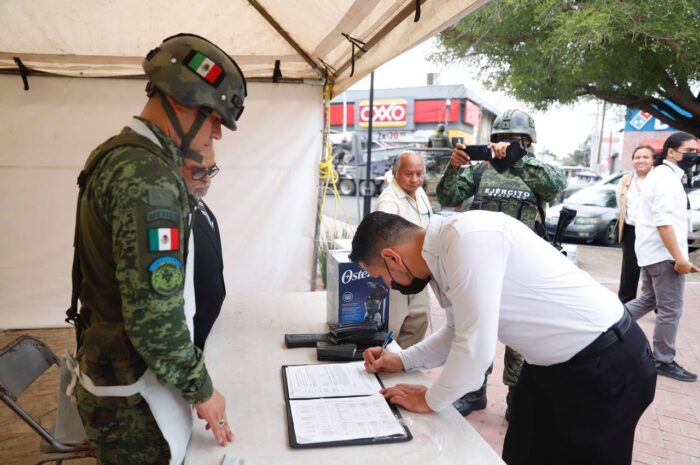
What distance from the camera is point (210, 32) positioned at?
3500 millimetres

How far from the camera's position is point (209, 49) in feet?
4.39

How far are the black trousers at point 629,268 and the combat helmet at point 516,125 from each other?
6.67 ft

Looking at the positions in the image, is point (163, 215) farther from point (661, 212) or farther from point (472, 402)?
point (661, 212)

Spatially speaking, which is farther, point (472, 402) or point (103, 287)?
point (472, 402)

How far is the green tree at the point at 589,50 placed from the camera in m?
7.45

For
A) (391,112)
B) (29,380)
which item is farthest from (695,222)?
(391,112)

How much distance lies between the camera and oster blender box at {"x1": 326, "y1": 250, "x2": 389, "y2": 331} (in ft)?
6.77

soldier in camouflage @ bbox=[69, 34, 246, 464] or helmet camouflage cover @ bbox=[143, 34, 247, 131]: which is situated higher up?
helmet camouflage cover @ bbox=[143, 34, 247, 131]

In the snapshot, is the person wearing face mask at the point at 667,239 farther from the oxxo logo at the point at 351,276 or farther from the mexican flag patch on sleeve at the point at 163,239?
the mexican flag patch on sleeve at the point at 163,239

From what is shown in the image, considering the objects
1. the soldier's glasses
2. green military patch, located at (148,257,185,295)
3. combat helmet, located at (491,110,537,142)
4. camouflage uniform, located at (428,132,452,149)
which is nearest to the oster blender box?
the soldier's glasses

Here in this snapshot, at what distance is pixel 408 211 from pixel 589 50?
6.96 meters

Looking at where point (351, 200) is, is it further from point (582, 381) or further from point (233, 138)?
point (582, 381)

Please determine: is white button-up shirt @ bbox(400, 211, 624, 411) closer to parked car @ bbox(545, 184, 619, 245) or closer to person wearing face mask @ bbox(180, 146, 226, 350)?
person wearing face mask @ bbox(180, 146, 226, 350)

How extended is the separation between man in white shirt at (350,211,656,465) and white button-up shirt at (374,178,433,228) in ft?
5.28
